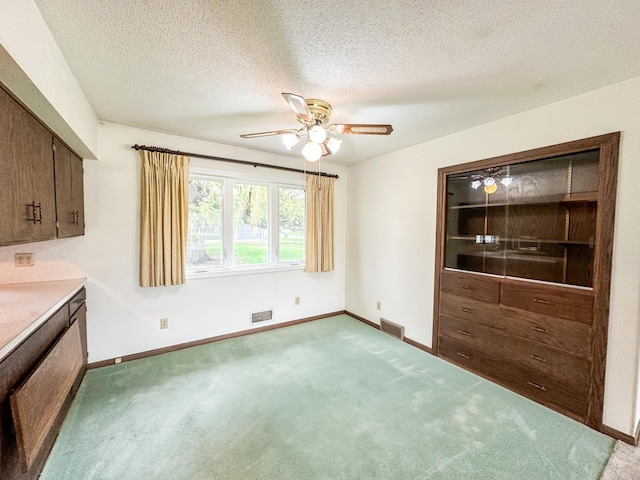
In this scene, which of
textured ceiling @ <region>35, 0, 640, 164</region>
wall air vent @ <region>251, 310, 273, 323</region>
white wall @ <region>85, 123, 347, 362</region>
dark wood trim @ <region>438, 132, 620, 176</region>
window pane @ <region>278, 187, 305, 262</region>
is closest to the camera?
textured ceiling @ <region>35, 0, 640, 164</region>

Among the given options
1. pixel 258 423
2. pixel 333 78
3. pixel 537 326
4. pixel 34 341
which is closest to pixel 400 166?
pixel 333 78

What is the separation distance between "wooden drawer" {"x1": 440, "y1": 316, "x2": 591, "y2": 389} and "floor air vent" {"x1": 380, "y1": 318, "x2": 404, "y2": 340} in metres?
0.62

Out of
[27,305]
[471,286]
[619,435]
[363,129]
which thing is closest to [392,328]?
[471,286]

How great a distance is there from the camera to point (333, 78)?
1908 mm

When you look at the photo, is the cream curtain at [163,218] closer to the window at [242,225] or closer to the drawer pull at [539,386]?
the window at [242,225]

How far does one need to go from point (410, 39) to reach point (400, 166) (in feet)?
Answer: 7.22

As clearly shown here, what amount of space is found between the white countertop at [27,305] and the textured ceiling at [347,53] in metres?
1.60

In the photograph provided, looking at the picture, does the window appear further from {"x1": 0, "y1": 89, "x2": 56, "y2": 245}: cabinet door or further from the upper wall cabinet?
{"x1": 0, "y1": 89, "x2": 56, "y2": 245}: cabinet door

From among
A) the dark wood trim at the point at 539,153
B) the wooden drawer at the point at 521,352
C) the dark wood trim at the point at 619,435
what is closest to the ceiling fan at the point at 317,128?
the dark wood trim at the point at 539,153

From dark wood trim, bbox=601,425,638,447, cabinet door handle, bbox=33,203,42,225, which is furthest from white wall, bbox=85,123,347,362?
dark wood trim, bbox=601,425,638,447

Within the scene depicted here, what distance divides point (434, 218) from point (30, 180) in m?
3.52

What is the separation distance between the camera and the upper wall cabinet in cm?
143

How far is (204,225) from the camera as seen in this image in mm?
3480

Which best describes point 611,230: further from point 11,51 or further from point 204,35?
point 11,51
